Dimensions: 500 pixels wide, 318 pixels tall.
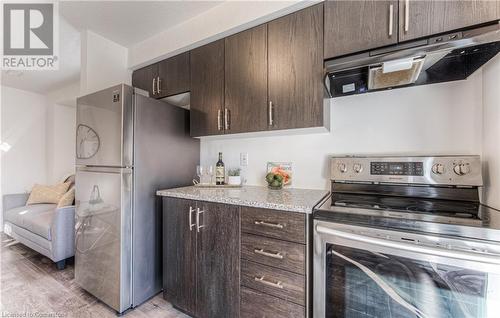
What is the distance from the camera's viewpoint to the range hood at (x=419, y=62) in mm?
934

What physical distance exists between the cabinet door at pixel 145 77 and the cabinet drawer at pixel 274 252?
1.71 m

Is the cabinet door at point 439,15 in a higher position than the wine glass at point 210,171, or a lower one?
higher

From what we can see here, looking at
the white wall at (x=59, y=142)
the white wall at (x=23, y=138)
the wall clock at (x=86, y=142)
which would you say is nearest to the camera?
the wall clock at (x=86, y=142)

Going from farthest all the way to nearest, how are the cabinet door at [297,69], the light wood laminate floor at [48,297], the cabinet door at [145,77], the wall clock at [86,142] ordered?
the cabinet door at [145,77]
the wall clock at [86,142]
the light wood laminate floor at [48,297]
the cabinet door at [297,69]

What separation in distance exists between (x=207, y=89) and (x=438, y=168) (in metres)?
1.64

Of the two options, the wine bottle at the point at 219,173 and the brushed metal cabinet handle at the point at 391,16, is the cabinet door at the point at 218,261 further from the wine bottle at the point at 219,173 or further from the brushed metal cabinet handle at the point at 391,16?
the brushed metal cabinet handle at the point at 391,16

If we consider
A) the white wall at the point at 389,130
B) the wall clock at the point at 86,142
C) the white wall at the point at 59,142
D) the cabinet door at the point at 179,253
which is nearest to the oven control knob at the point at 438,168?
the white wall at the point at 389,130

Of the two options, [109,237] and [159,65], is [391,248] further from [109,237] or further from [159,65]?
[159,65]

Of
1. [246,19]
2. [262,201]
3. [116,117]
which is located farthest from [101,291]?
[246,19]

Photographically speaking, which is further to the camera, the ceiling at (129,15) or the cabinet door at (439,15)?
the ceiling at (129,15)

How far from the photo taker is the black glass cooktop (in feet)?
3.18

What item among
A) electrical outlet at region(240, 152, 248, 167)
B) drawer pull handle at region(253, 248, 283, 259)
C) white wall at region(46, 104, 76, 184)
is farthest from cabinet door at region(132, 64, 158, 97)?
white wall at region(46, 104, 76, 184)

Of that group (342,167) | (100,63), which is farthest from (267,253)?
(100,63)

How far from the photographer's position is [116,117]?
1.54 m
